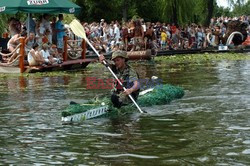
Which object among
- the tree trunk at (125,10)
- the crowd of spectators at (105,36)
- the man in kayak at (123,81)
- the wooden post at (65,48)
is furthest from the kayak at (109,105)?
the tree trunk at (125,10)

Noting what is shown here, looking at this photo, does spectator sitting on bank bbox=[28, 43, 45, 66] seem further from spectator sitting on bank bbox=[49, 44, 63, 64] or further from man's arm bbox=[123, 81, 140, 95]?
man's arm bbox=[123, 81, 140, 95]

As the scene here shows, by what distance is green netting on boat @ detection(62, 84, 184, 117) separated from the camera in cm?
1169

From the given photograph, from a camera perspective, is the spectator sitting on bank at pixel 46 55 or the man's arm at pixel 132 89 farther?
the spectator sitting on bank at pixel 46 55

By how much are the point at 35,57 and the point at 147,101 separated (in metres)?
9.87

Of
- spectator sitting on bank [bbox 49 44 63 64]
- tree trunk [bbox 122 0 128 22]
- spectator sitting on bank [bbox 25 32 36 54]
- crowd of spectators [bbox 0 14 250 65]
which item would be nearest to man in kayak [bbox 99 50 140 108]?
crowd of spectators [bbox 0 14 250 65]

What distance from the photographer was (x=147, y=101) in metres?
13.7

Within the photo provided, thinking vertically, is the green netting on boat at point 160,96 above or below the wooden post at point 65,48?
below

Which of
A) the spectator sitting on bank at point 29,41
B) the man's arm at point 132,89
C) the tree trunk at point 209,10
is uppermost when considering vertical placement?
the tree trunk at point 209,10

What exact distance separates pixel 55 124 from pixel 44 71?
11824mm

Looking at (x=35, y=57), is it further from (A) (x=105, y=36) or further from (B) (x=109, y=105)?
(B) (x=109, y=105)

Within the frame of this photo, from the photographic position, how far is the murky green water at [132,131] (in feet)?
28.7

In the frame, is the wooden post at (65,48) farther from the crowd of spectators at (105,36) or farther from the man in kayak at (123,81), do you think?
the man in kayak at (123,81)

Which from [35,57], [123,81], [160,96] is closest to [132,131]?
[123,81]

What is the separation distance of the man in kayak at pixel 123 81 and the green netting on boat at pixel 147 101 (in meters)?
0.16
